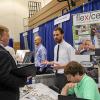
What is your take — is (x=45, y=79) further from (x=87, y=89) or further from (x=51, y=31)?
(x=51, y=31)

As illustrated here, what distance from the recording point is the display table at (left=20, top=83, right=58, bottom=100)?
2.76 m

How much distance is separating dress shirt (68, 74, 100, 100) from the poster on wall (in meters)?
1.29

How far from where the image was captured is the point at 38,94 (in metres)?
2.89

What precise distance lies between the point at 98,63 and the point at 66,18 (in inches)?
87.7

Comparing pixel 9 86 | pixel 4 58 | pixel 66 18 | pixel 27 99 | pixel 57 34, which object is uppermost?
pixel 66 18

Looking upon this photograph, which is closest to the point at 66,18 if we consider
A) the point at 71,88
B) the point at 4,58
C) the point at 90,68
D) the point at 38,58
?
the point at 38,58

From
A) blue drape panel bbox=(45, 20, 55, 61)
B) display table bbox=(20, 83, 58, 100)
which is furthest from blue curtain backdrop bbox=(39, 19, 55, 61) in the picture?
display table bbox=(20, 83, 58, 100)

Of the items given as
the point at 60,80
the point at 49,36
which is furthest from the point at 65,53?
the point at 49,36

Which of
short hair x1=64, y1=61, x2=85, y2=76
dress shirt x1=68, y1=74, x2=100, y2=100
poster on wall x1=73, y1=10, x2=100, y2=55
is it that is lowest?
dress shirt x1=68, y1=74, x2=100, y2=100

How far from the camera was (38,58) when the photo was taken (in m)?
6.08

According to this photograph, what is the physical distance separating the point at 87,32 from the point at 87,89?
65.9 inches

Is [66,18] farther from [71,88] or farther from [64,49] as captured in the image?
[71,88]

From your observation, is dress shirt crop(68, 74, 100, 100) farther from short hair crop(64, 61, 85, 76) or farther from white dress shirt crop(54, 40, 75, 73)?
white dress shirt crop(54, 40, 75, 73)

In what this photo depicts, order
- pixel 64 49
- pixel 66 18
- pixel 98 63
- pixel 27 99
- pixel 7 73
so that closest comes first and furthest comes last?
pixel 7 73 → pixel 27 99 → pixel 98 63 → pixel 64 49 → pixel 66 18
